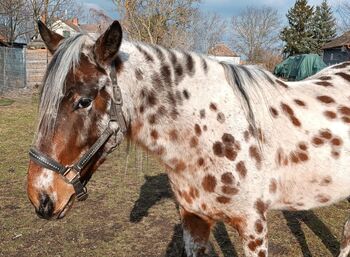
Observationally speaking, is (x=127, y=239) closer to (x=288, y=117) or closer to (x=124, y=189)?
(x=124, y=189)

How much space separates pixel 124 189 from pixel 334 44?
36192mm

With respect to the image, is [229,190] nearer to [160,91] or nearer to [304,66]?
[160,91]

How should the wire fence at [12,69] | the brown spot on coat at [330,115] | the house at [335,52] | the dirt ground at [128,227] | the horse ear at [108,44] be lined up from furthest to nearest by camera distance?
the house at [335,52], the wire fence at [12,69], the dirt ground at [128,227], the brown spot on coat at [330,115], the horse ear at [108,44]

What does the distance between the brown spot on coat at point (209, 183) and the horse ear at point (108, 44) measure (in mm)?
996

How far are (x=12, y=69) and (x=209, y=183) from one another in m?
20.8

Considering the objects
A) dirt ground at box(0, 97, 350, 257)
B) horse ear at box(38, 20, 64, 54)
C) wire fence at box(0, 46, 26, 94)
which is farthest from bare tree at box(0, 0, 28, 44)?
horse ear at box(38, 20, 64, 54)


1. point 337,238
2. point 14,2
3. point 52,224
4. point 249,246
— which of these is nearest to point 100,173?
point 52,224

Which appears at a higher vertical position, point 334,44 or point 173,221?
point 334,44

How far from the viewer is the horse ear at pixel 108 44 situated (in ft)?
6.35

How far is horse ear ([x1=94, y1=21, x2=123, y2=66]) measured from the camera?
1.94 m

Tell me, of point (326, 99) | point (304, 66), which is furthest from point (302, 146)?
point (304, 66)

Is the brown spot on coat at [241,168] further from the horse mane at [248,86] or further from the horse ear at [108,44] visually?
the horse ear at [108,44]

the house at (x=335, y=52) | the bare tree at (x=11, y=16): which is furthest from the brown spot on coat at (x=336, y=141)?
the house at (x=335, y=52)

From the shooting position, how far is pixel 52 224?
175 inches
